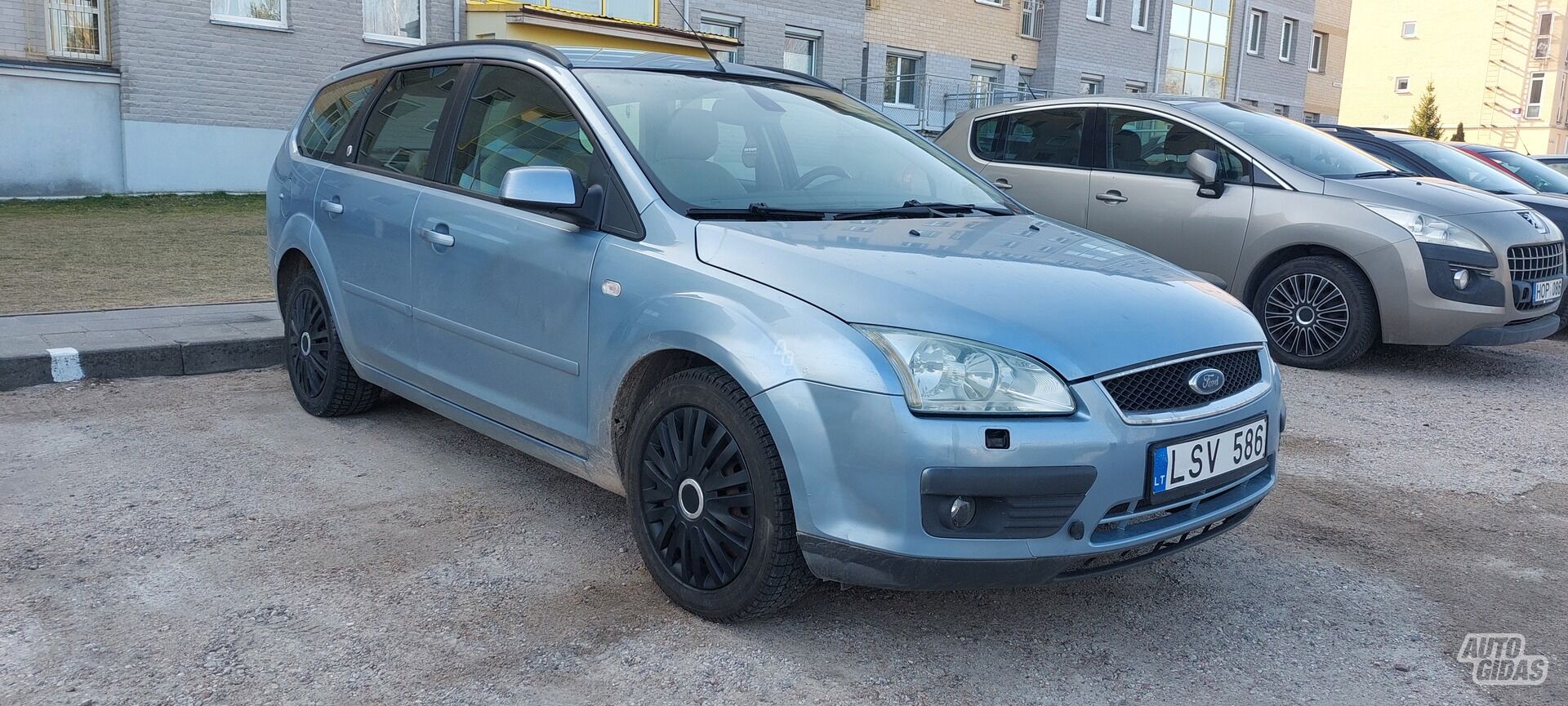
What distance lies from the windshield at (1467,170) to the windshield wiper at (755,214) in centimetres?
714

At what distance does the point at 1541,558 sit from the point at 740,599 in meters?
2.59

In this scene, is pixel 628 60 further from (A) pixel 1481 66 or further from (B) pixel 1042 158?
(A) pixel 1481 66

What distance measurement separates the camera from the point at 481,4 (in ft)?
56.6

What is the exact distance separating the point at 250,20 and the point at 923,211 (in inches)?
579

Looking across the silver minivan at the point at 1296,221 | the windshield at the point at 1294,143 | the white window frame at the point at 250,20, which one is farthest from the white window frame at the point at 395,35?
the windshield at the point at 1294,143

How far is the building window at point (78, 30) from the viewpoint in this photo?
14570mm

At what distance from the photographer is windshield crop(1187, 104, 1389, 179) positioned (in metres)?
7.10

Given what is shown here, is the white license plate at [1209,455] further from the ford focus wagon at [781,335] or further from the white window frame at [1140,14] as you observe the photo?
the white window frame at [1140,14]

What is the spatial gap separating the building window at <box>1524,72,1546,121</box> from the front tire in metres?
56.5

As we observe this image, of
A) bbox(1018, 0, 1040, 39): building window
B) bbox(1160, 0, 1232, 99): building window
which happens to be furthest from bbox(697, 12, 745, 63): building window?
bbox(1160, 0, 1232, 99): building window

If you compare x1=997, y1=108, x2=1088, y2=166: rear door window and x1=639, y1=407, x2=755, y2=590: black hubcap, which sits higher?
x1=997, y1=108, x2=1088, y2=166: rear door window

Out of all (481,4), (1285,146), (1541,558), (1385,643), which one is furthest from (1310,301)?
(481,4)

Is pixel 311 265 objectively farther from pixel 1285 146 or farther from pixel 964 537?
pixel 1285 146

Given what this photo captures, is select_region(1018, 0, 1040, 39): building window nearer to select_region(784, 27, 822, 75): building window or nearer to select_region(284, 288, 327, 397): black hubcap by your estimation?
select_region(784, 27, 822, 75): building window
